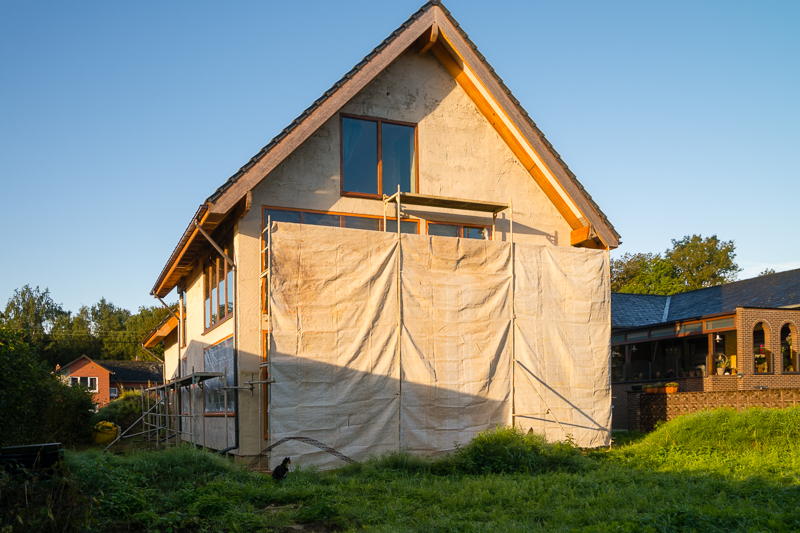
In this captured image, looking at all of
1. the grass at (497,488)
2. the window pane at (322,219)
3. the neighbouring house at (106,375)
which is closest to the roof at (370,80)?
the window pane at (322,219)

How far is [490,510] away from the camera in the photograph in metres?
8.34

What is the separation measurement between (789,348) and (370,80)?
16751 millimetres

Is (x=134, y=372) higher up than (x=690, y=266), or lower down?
lower down

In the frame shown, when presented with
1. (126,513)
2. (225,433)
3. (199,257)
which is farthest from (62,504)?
(199,257)

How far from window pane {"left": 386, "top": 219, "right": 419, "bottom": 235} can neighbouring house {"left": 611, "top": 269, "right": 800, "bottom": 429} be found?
9.33 meters

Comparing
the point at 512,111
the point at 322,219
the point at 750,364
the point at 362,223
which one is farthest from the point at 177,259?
the point at 750,364

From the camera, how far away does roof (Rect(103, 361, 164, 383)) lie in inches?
2326

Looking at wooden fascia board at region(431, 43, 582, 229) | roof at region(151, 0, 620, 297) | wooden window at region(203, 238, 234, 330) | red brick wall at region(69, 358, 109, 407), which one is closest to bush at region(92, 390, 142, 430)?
wooden window at region(203, 238, 234, 330)

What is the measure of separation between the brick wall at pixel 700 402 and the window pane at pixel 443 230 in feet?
22.4

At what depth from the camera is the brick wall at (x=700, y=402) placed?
50.4 feet

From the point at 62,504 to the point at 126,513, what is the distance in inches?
31.7

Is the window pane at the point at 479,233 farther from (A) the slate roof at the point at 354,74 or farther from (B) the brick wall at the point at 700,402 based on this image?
(B) the brick wall at the point at 700,402

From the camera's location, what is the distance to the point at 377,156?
47.2ft

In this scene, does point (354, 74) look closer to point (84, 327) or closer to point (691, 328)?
point (691, 328)
